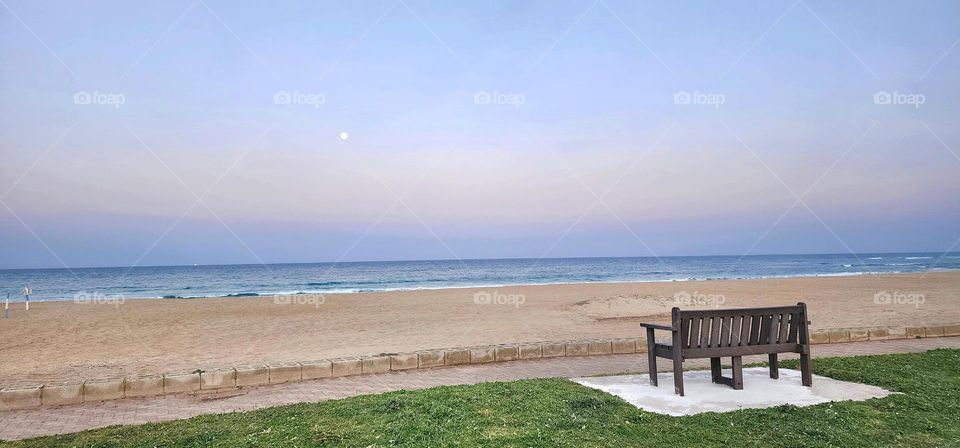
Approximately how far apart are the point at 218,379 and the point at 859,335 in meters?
11.2

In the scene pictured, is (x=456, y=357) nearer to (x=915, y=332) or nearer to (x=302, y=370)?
(x=302, y=370)

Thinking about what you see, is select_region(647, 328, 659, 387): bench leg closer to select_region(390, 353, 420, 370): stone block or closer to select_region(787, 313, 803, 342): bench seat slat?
select_region(787, 313, 803, 342): bench seat slat

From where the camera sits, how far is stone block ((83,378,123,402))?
7199 millimetres

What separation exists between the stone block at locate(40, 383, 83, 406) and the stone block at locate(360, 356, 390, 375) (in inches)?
136

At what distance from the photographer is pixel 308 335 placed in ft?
49.3

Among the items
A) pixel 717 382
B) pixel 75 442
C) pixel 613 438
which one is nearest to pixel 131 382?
pixel 75 442

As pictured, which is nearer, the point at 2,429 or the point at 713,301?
the point at 2,429

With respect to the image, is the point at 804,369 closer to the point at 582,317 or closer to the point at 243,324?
the point at 582,317

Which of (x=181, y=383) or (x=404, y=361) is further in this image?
(x=404, y=361)

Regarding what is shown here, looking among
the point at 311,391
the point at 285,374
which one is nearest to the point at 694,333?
the point at 311,391

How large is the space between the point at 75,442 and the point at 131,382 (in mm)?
2380

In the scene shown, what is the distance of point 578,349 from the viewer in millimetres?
10047
